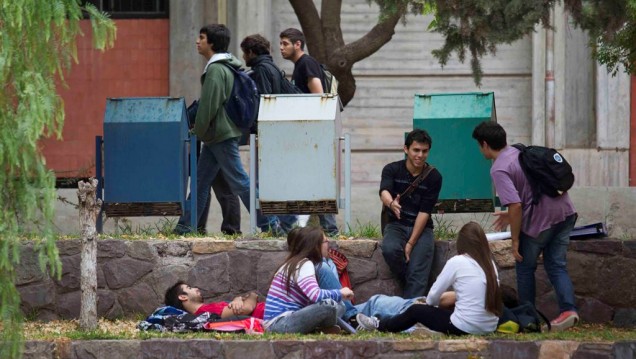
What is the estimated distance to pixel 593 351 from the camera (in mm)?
10836

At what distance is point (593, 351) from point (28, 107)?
4.36 metres

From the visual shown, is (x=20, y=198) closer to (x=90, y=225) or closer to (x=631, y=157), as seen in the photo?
(x=90, y=225)

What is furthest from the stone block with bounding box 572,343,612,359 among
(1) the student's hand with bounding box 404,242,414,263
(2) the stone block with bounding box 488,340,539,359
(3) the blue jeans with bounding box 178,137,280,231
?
(3) the blue jeans with bounding box 178,137,280,231

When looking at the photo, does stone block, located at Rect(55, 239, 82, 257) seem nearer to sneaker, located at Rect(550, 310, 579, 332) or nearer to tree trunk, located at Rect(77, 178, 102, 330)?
tree trunk, located at Rect(77, 178, 102, 330)

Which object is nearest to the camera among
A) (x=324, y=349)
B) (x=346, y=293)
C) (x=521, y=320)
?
(x=324, y=349)

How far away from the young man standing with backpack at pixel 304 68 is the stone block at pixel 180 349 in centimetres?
248

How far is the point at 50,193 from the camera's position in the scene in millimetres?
8703

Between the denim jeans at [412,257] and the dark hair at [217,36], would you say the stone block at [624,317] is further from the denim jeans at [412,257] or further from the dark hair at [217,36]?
the dark hair at [217,36]

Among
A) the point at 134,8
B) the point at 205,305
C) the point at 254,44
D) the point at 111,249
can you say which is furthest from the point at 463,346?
the point at 134,8

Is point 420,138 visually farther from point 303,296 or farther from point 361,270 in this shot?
point 303,296

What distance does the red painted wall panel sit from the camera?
18.1 m

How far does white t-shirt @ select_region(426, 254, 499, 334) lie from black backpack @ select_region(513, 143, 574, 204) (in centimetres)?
91

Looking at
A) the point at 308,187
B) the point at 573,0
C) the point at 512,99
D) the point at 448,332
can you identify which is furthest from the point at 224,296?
the point at 512,99

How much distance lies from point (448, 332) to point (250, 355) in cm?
139
